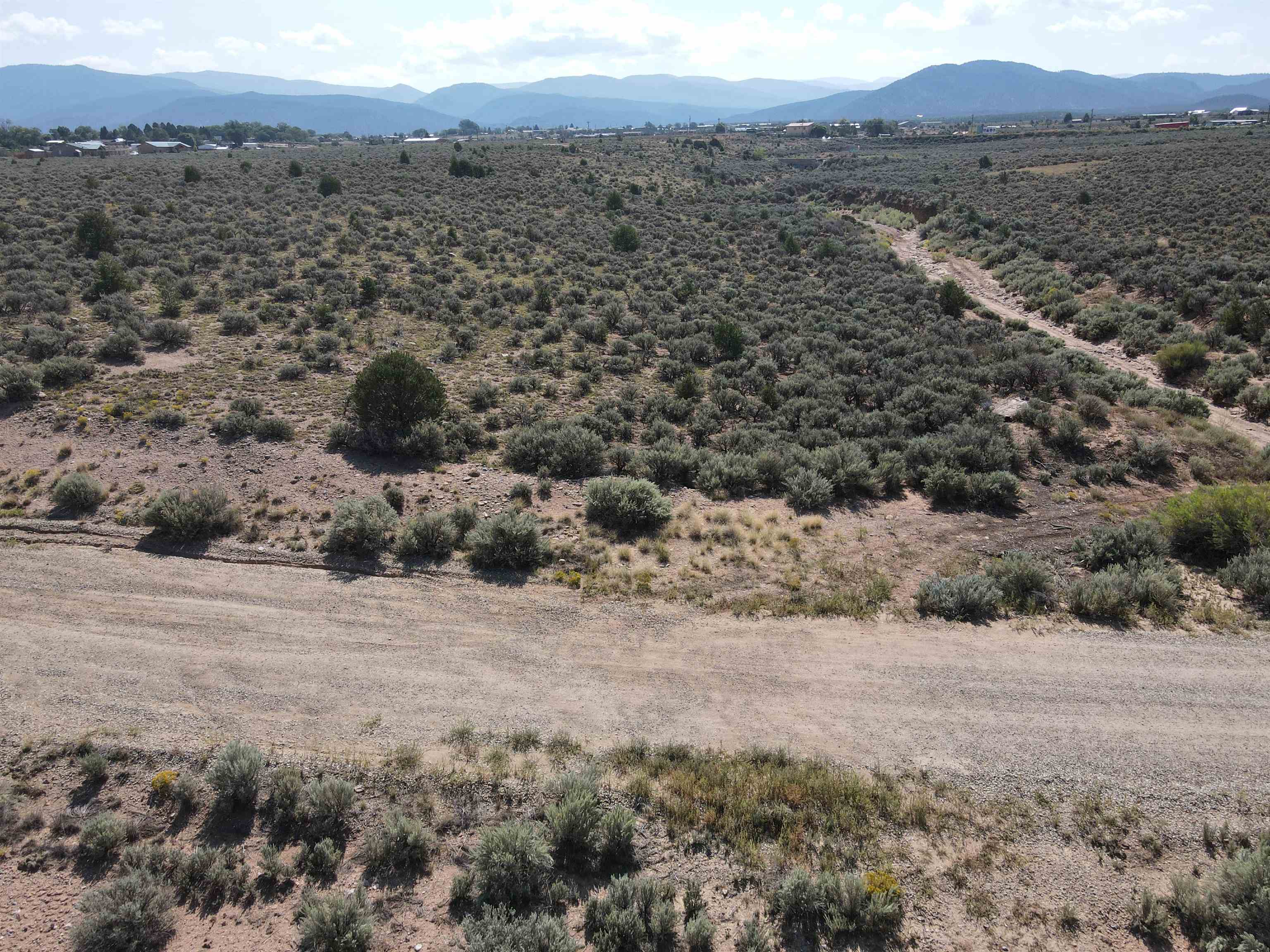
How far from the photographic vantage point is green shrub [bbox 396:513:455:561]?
39.4 ft

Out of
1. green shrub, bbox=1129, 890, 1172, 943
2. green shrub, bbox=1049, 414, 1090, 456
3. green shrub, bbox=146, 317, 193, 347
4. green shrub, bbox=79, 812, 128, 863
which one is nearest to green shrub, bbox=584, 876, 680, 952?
green shrub, bbox=1129, 890, 1172, 943

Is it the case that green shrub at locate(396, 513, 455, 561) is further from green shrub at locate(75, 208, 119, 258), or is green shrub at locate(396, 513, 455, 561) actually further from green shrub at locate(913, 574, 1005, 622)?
green shrub at locate(75, 208, 119, 258)

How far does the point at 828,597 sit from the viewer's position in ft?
37.0

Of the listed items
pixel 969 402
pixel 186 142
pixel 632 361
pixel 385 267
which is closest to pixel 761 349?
pixel 632 361

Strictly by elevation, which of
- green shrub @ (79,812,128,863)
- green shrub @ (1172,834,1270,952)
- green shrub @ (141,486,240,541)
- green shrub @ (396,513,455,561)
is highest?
green shrub @ (141,486,240,541)

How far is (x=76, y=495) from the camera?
1270 centimetres

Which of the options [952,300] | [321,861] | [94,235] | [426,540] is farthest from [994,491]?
[94,235]

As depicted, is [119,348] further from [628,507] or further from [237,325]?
[628,507]

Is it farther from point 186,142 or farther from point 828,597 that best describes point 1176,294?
point 186,142

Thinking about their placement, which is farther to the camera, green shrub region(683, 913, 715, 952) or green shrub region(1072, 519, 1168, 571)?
green shrub region(1072, 519, 1168, 571)

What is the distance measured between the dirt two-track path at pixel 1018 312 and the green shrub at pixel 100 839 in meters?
26.4

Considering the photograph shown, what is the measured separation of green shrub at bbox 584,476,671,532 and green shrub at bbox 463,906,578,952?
8047mm

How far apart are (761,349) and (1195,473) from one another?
1466 cm

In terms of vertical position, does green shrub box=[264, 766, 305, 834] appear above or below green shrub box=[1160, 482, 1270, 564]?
below
